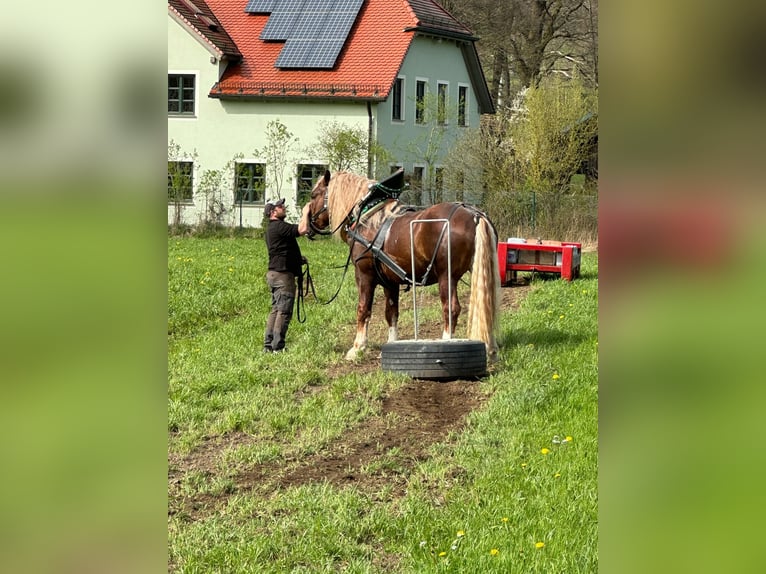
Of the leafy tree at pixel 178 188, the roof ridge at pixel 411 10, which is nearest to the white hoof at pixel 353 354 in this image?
the leafy tree at pixel 178 188

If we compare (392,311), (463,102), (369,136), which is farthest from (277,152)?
(392,311)

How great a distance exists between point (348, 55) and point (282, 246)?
26484mm

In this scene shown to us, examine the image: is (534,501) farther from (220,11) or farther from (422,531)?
(220,11)

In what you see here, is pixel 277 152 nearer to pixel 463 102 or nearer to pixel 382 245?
pixel 463 102

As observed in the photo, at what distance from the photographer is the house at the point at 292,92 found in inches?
1363

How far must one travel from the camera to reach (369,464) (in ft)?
22.8

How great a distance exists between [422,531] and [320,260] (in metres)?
17.4

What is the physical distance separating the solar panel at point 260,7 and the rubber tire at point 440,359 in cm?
3126

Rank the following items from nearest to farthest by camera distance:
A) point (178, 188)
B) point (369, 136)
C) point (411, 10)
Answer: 1. point (178, 188)
2. point (369, 136)
3. point (411, 10)

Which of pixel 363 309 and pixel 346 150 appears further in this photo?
pixel 346 150

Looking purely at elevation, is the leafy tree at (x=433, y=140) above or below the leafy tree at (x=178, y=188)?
above

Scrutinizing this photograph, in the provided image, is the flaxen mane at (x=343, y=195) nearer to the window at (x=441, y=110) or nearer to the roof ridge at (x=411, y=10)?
the window at (x=441, y=110)
